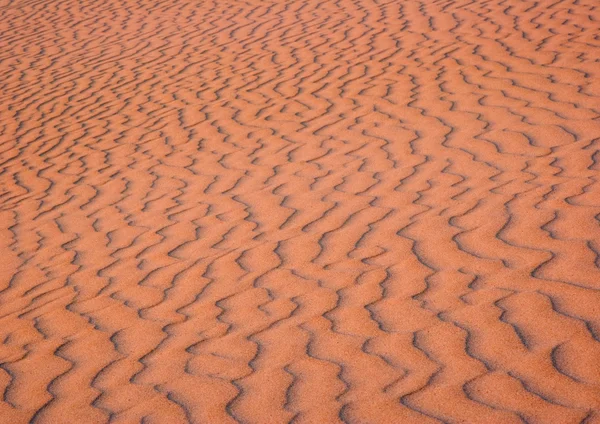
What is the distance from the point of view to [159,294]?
3697 millimetres

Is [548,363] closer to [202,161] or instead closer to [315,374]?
[315,374]

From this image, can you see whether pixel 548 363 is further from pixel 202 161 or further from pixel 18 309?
pixel 202 161

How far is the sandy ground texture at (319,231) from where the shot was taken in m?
2.68

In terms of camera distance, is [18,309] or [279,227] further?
[279,227]

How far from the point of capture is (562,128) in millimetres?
5039

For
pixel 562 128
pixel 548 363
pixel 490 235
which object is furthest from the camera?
pixel 562 128

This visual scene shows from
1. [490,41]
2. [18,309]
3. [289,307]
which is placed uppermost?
[18,309]

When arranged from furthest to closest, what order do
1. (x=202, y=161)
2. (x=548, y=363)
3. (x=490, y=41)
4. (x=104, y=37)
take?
(x=104, y=37) → (x=490, y=41) → (x=202, y=161) → (x=548, y=363)

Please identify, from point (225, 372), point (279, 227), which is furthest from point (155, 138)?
point (225, 372)

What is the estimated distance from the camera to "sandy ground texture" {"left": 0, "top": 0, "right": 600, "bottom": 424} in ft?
8.78

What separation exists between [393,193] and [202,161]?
5.93ft

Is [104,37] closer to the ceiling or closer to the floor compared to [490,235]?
closer to the ceiling

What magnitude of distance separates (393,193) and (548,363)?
79.3 inches

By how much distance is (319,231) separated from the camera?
162 inches
